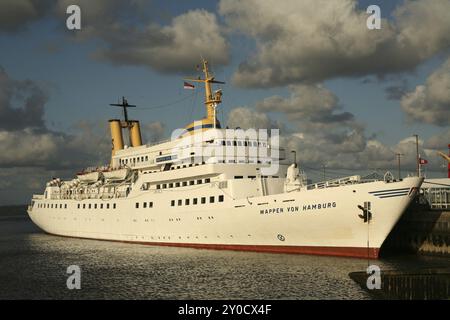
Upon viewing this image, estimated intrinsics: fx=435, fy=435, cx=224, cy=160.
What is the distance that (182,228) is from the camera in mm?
35281

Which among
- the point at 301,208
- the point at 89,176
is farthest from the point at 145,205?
the point at 301,208

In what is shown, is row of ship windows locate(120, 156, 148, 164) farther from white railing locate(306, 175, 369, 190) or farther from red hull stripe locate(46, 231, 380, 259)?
white railing locate(306, 175, 369, 190)

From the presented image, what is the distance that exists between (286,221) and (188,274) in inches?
302

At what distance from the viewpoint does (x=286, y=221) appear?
29.4 metres

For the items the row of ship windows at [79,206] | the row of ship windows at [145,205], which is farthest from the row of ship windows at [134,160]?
the row of ship windows at [145,205]

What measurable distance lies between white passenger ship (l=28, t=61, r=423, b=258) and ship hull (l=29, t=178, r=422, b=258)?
64 millimetres

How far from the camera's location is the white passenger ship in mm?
27656

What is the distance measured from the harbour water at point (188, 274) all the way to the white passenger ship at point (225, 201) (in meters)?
1.29

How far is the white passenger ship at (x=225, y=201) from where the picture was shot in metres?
27.7

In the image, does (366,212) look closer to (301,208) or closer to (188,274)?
(301,208)

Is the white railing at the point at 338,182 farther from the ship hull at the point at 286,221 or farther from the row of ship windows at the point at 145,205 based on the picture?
the row of ship windows at the point at 145,205
